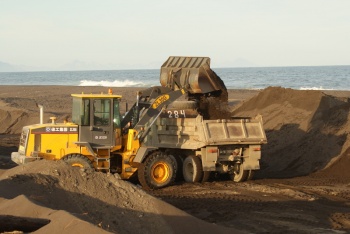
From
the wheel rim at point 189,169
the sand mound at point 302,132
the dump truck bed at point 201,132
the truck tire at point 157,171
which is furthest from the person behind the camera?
the sand mound at point 302,132

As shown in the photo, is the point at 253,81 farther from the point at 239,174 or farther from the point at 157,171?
the point at 157,171

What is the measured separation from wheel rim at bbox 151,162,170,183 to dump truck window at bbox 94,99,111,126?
176 cm

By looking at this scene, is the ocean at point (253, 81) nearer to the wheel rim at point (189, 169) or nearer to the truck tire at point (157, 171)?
the wheel rim at point (189, 169)

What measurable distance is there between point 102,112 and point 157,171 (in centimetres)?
214

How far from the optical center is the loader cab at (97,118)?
17.8 m

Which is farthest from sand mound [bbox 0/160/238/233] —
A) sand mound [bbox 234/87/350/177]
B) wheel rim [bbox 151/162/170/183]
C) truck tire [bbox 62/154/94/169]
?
sand mound [bbox 234/87/350/177]

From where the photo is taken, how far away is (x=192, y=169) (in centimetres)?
1916

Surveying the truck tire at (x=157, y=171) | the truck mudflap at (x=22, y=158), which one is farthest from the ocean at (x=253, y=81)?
the truck mudflap at (x=22, y=158)

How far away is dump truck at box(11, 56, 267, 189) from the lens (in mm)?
17672

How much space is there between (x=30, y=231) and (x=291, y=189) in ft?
30.7

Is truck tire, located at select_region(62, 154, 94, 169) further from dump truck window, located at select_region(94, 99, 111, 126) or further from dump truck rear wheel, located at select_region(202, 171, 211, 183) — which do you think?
dump truck rear wheel, located at select_region(202, 171, 211, 183)

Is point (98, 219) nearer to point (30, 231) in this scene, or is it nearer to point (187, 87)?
point (30, 231)

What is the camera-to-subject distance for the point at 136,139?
60.2 ft

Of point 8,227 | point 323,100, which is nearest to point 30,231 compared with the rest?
point 8,227
